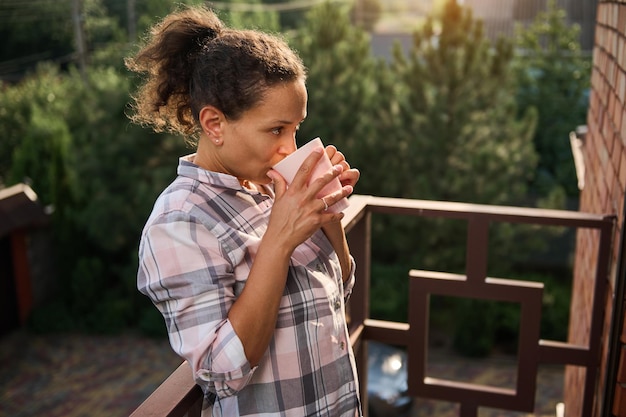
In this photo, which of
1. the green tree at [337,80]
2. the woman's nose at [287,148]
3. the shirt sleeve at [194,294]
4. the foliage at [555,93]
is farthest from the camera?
the foliage at [555,93]

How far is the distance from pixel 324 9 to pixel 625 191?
357 inches

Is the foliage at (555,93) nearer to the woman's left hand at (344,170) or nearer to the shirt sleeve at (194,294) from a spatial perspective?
the woman's left hand at (344,170)

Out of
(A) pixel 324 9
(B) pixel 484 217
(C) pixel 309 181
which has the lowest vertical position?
(B) pixel 484 217

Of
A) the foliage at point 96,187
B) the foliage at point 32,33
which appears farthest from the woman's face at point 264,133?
the foliage at point 32,33

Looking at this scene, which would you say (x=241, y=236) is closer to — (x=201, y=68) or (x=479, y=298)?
(x=201, y=68)

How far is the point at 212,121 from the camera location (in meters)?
1.08

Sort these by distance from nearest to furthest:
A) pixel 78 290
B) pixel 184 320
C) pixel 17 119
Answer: pixel 184 320, pixel 78 290, pixel 17 119

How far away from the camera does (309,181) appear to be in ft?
3.48

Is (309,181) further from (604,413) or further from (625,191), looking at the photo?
Answer: (604,413)

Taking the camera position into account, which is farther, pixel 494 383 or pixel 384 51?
pixel 384 51

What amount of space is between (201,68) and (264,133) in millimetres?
151

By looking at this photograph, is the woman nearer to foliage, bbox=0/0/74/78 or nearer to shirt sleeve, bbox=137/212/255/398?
shirt sleeve, bbox=137/212/255/398

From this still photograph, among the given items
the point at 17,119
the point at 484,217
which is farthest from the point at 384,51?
the point at 484,217

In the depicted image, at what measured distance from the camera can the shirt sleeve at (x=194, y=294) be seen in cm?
98
